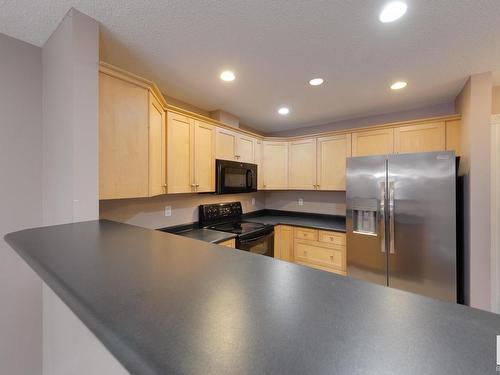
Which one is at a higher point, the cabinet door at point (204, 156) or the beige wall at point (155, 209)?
the cabinet door at point (204, 156)

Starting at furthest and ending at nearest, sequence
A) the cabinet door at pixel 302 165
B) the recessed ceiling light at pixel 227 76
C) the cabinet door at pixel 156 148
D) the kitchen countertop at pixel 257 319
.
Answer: the cabinet door at pixel 302 165, the recessed ceiling light at pixel 227 76, the cabinet door at pixel 156 148, the kitchen countertop at pixel 257 319

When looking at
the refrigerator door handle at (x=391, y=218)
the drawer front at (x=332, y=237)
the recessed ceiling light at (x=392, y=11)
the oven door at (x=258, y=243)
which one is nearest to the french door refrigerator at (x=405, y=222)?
the refrigerator door handle at (x=391, y=218)

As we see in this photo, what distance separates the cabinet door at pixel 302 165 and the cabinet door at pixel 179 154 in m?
1.77

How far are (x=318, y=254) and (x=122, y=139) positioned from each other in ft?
8.99

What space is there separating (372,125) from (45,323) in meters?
4.04

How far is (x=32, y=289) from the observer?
1.62 meters

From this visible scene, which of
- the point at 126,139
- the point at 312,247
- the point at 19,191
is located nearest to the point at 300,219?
the point at 312,247

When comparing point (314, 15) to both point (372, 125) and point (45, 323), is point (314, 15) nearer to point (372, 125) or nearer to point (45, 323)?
point (372, 125)

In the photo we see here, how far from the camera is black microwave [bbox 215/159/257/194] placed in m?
2.70

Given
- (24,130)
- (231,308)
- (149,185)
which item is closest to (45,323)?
(149,185)

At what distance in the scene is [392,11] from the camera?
1.27 meters

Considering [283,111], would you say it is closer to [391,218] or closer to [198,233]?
[391,218]

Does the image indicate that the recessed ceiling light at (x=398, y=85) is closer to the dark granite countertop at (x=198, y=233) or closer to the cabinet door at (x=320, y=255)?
the cabinet door at (x=320, y=255)

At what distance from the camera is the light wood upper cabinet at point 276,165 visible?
360 centimetres
